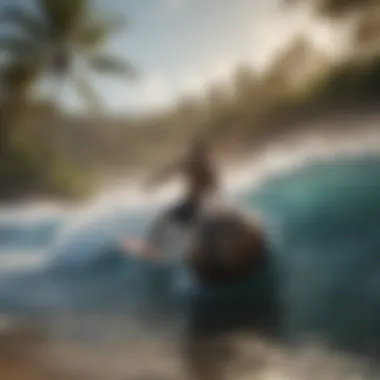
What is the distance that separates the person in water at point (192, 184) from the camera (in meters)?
1.08

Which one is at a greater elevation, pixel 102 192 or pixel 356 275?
pixel 102 192

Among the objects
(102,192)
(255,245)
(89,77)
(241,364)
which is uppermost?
(89,77)

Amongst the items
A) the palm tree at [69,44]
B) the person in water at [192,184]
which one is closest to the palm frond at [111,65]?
the palm tree at [69,44]

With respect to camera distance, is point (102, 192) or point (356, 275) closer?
point (356, 275)

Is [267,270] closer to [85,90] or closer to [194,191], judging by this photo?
[194,191]

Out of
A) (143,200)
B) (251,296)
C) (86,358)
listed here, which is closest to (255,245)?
(251,296)

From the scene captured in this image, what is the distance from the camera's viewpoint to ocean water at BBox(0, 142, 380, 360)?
101 cm

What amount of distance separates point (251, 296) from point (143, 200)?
22cm

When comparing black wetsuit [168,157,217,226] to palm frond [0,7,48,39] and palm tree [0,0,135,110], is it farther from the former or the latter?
palm frond [0,7,48,39]

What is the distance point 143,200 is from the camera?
1.11 metres

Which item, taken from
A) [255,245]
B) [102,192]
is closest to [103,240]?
[102,192]

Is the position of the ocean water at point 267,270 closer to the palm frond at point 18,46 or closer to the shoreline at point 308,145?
the shoreline at point 308,145

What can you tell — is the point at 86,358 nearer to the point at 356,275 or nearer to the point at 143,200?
the point at 143,200

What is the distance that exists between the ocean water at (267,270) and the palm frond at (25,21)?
0.94ft
